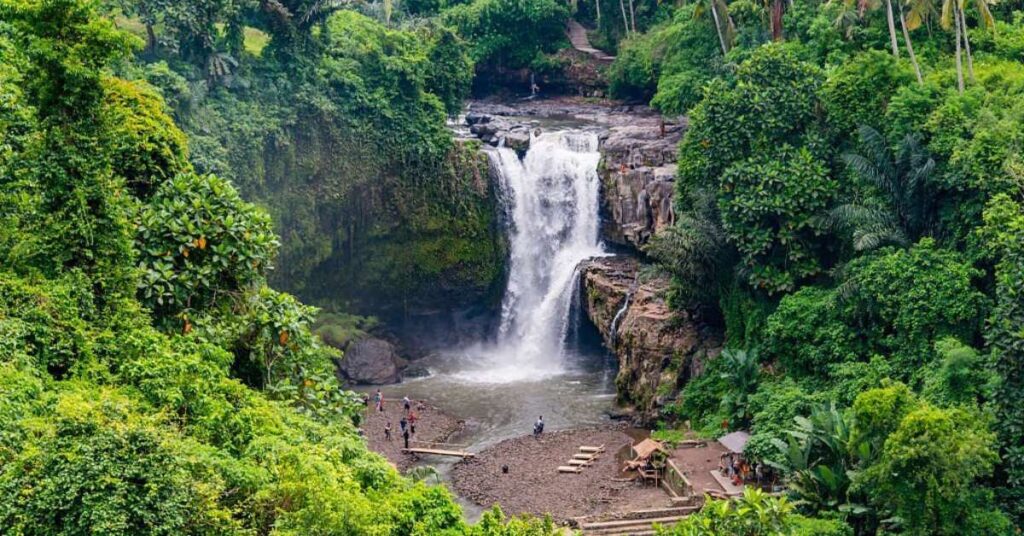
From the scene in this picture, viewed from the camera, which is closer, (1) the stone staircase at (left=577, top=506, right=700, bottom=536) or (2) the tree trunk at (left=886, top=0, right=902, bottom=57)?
(1) the stone staircase at (left=577, top=506, right=700, bottom=536)

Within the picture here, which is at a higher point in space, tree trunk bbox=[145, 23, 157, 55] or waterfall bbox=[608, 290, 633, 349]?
tree trunk bbox=[145, 23, 157, 55]

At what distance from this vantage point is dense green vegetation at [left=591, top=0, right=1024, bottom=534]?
2222 cm

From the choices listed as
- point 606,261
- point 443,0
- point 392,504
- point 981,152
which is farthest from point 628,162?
point 392,504

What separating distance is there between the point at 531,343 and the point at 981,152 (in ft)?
63.8

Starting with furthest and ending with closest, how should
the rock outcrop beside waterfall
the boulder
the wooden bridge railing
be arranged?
the boulder → the rock outcrop beside waterfall → the wooden bridge railing

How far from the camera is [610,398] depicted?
120 feet

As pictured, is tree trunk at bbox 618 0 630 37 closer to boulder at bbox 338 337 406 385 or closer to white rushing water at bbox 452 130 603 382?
white rushing water at bbox 452 130 603 382

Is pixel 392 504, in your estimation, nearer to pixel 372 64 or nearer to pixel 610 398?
pixel 610 398

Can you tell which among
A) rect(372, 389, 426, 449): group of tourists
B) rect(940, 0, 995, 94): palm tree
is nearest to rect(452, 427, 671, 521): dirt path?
rect(372, 389, 426, 449): group of tourists

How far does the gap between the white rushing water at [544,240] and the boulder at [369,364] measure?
2699 mm

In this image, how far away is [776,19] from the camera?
39375mm

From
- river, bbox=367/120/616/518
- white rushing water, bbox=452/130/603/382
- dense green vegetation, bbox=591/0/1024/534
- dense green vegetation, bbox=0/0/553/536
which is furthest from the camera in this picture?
white rushing water, bbox=452/130/603/382

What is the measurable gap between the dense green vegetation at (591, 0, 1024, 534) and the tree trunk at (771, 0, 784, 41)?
76 cm

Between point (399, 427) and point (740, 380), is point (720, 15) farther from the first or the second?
point (399, 427)
